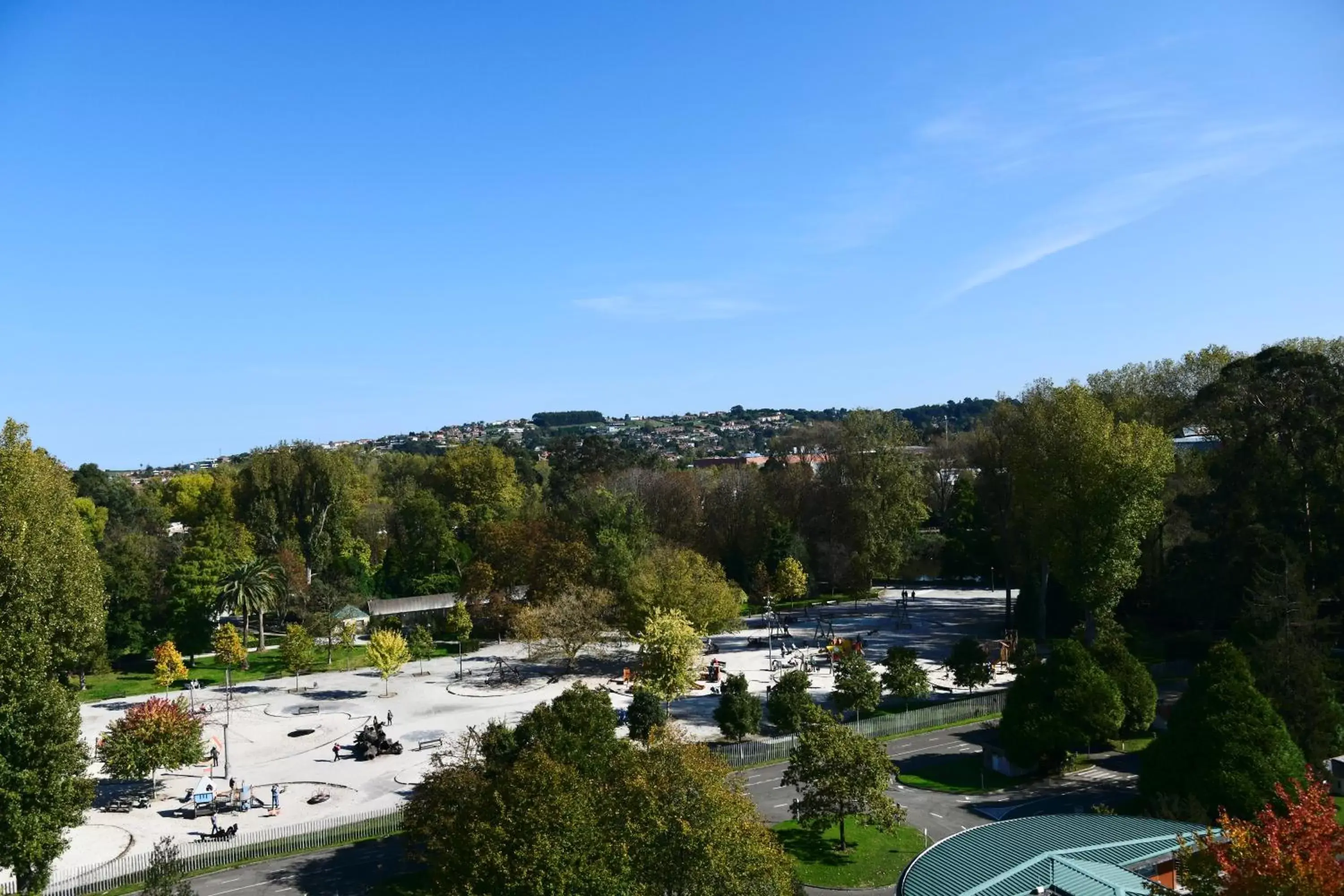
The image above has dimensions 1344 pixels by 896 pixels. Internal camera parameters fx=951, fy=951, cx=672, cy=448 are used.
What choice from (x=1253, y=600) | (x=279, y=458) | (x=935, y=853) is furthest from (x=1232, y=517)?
(x=279, y=458)

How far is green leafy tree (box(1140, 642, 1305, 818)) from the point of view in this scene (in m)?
27.0

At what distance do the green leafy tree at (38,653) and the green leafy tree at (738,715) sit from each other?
21.8 m

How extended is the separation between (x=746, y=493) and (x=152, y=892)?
61.3 meters

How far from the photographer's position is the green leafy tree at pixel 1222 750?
27.0 meters

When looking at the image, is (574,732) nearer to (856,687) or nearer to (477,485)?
(856,687)

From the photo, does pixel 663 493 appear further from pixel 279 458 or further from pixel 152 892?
pixel 152 892

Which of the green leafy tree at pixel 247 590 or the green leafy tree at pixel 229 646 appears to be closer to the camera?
the green leafy tree at pixel 229 646

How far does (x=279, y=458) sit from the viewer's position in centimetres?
7669

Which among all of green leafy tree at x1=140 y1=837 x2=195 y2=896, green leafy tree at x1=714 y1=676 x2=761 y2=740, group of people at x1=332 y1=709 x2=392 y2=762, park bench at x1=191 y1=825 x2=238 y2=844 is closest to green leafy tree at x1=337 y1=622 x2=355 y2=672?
group of people at x1=332 y1=709 x2=392 y2=762

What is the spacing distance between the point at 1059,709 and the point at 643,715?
51.0 feet

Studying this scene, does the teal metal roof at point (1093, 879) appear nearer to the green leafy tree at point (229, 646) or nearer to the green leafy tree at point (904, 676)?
the green leafy tree at point (904, 676)

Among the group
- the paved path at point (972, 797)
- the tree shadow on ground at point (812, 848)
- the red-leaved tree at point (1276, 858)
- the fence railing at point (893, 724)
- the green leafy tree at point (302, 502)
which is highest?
the green leafy tree at point (302, 502)

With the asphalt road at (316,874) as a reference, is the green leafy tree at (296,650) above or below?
above

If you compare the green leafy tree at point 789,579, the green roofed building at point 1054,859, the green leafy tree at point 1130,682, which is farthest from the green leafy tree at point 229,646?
the green leafy tree at point 1130,682
